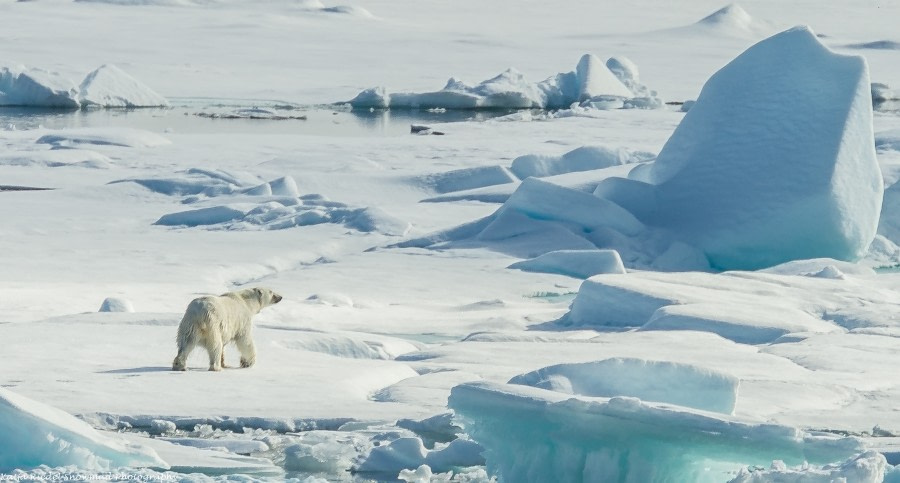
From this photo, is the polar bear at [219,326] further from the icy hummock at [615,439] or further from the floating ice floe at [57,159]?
the floating ice floe at [57,159]

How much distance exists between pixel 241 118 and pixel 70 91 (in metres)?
2.95

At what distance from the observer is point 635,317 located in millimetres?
7133

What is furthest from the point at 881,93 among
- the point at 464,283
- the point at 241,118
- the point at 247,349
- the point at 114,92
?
the point at 247,349

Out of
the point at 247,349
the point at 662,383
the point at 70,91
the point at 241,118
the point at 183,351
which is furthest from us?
the point at 70,91

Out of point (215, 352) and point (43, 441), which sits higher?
point (43, 441)

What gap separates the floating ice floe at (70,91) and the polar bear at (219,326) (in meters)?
17.0

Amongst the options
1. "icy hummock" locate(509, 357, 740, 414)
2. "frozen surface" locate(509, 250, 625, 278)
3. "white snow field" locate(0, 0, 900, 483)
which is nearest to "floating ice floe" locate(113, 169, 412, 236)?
"white snow field" locate(0, 0, 900, 483)

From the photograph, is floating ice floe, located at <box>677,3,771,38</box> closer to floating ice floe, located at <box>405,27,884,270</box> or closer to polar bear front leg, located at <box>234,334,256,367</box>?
floating ice floe, located at <box>405,27,884,270</box>

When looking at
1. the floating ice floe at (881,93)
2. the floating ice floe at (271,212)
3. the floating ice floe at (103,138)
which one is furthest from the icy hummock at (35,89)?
the floating ice floe at (881,93)

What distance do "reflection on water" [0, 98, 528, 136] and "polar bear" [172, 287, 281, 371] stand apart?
13093mm

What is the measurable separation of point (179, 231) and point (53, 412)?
6.72 m

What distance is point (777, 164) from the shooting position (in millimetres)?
9688

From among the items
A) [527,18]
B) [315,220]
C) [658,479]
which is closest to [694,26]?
[527,18]

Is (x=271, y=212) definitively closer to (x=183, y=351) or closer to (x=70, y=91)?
(x=183, y=351)
